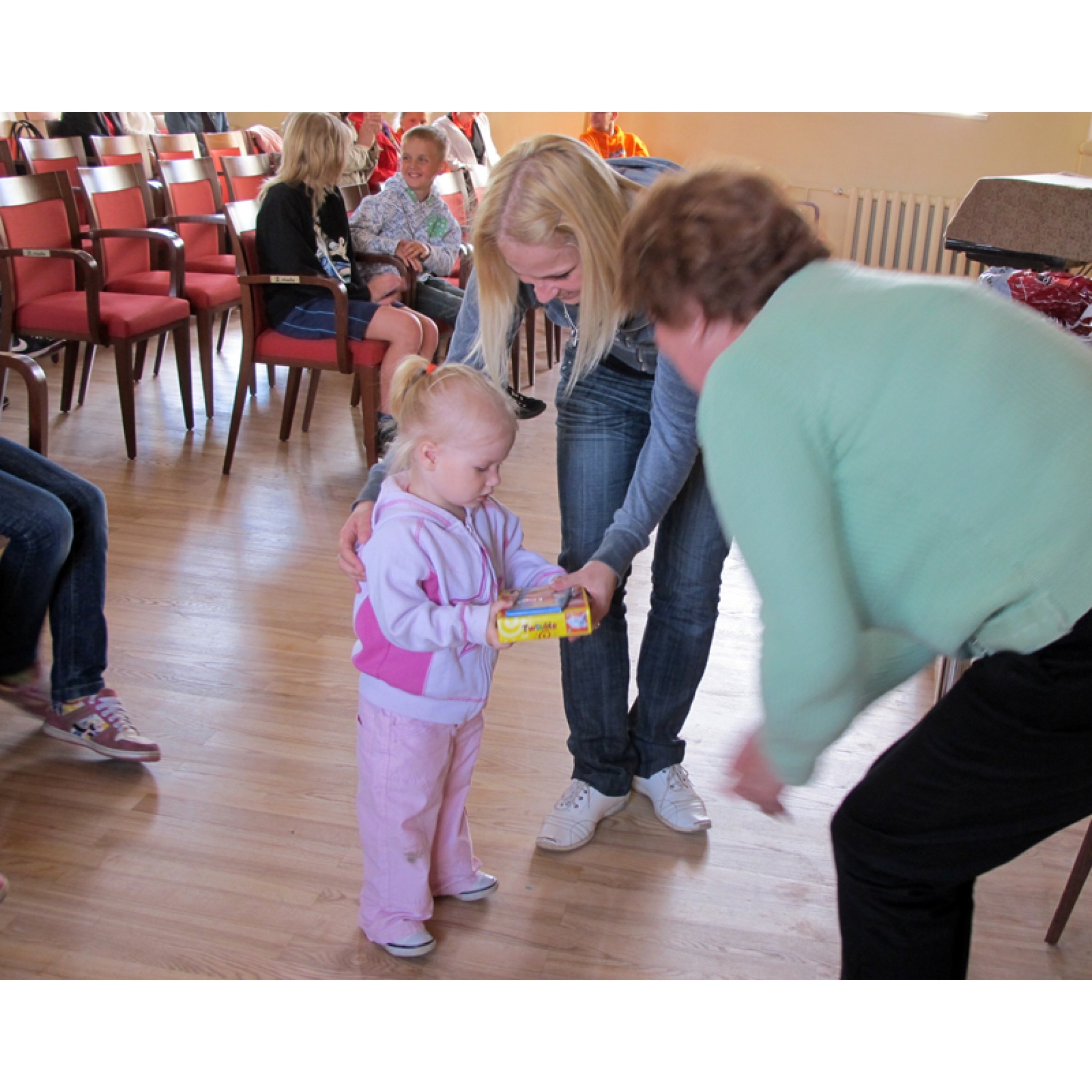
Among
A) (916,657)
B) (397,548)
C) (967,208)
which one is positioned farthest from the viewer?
(967,208)

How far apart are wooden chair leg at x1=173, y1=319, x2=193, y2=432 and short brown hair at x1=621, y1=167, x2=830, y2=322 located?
3614 mm

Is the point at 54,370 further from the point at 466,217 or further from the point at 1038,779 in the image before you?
the point at 1038,779

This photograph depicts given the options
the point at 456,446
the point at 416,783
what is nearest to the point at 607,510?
the point at 456,446

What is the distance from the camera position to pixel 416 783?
64.2 inches

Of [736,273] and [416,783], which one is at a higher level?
[736,273]

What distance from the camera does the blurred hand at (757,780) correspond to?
1180mm

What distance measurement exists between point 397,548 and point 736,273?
641 mm

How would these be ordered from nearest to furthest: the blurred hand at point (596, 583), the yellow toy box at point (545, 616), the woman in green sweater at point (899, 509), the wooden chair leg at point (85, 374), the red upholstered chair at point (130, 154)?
1. the woman in green sweater at point (899, 509)
2. the yellow toy box at point (545, 616)
3. the blurred hand at point (596, 583)
4. the wooden chair leg at point (85, 374)
5. the red upholstered chair at point (130, 154)

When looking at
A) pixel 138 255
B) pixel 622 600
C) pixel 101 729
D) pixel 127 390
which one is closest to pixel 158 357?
pixel 138 255

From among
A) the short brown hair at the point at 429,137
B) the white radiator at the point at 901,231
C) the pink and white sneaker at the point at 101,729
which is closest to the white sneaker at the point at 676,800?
the pink and white sneaker at the point at 101,729

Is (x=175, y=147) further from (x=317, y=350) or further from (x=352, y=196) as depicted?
(x=317, y=350)

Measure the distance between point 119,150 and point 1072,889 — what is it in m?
5.72

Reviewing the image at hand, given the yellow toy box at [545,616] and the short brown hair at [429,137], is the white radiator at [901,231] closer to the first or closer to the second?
the short brown hair at [429,137]

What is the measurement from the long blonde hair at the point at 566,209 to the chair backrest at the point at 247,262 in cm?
242
